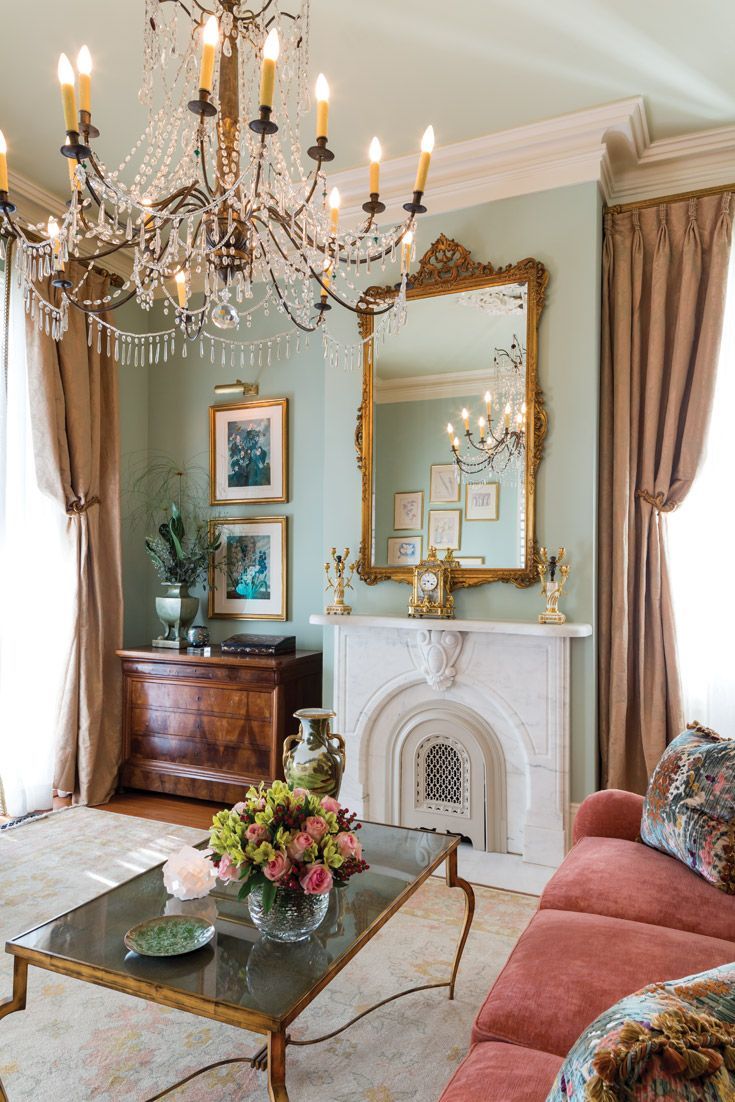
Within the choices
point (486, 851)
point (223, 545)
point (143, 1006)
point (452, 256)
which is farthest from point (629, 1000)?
point (223, 545)

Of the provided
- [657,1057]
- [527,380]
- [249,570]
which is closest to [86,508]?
[249,570]

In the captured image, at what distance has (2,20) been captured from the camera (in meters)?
2.59

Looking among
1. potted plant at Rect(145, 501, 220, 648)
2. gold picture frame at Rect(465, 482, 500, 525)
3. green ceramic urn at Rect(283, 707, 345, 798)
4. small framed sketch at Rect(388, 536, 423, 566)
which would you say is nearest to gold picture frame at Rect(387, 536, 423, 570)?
→ small framed sketch at Rect(388, 536, 423, 566)

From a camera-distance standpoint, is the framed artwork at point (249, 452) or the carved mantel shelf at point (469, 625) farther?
the framed artwork at point (249, 452)

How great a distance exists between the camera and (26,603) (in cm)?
380

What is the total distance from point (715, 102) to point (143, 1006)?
3.79 metres

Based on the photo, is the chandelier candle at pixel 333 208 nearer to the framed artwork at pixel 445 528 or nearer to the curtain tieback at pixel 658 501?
the framed artwork at pixel 445 528

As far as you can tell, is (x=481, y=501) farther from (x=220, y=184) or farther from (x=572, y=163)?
(x=220, y=184)

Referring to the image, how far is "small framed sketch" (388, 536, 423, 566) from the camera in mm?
3543

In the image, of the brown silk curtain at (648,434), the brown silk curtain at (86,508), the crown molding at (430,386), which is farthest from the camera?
the brown silk curtain at (86,508)

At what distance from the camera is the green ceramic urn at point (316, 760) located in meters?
2.17

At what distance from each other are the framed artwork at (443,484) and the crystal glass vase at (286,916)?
2154mm

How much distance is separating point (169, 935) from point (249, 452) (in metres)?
3.18

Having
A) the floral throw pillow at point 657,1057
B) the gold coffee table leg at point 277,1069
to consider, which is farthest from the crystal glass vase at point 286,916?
the floral throw pillow at point 657,1057
